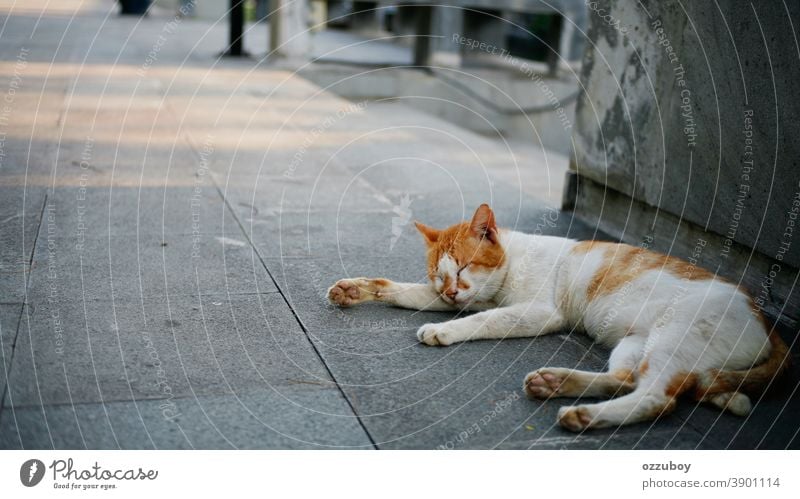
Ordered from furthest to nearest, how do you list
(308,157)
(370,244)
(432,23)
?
(432,23) → (308,157) → (370,244)

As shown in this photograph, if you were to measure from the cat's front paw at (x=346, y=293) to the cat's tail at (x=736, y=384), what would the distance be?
5.40ft

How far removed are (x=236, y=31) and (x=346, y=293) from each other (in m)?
11.5

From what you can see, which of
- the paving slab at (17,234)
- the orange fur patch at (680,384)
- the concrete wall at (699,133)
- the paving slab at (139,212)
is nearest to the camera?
the orange fur patch at (680,384)

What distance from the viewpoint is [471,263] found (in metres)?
3.95

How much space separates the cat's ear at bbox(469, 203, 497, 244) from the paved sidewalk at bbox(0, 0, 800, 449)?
1.47ft

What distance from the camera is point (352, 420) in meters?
3.00

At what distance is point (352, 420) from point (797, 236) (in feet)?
8.04

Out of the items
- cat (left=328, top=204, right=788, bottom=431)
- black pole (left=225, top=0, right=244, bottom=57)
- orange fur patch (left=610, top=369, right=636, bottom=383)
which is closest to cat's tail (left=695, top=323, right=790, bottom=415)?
cat (left=328, top=204, right=788, bottom=431)

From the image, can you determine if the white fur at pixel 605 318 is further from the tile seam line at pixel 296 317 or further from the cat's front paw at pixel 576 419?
the tile seam line at pixel 296 317

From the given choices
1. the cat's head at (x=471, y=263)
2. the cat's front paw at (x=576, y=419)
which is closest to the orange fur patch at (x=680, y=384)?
the cat's front paw at (x=576, y=419)

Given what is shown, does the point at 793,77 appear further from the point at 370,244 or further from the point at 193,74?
the point at 193,74

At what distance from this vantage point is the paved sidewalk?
296 centimetres

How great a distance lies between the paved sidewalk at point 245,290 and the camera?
9.72ft

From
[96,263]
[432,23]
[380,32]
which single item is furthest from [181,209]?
[380,32]
